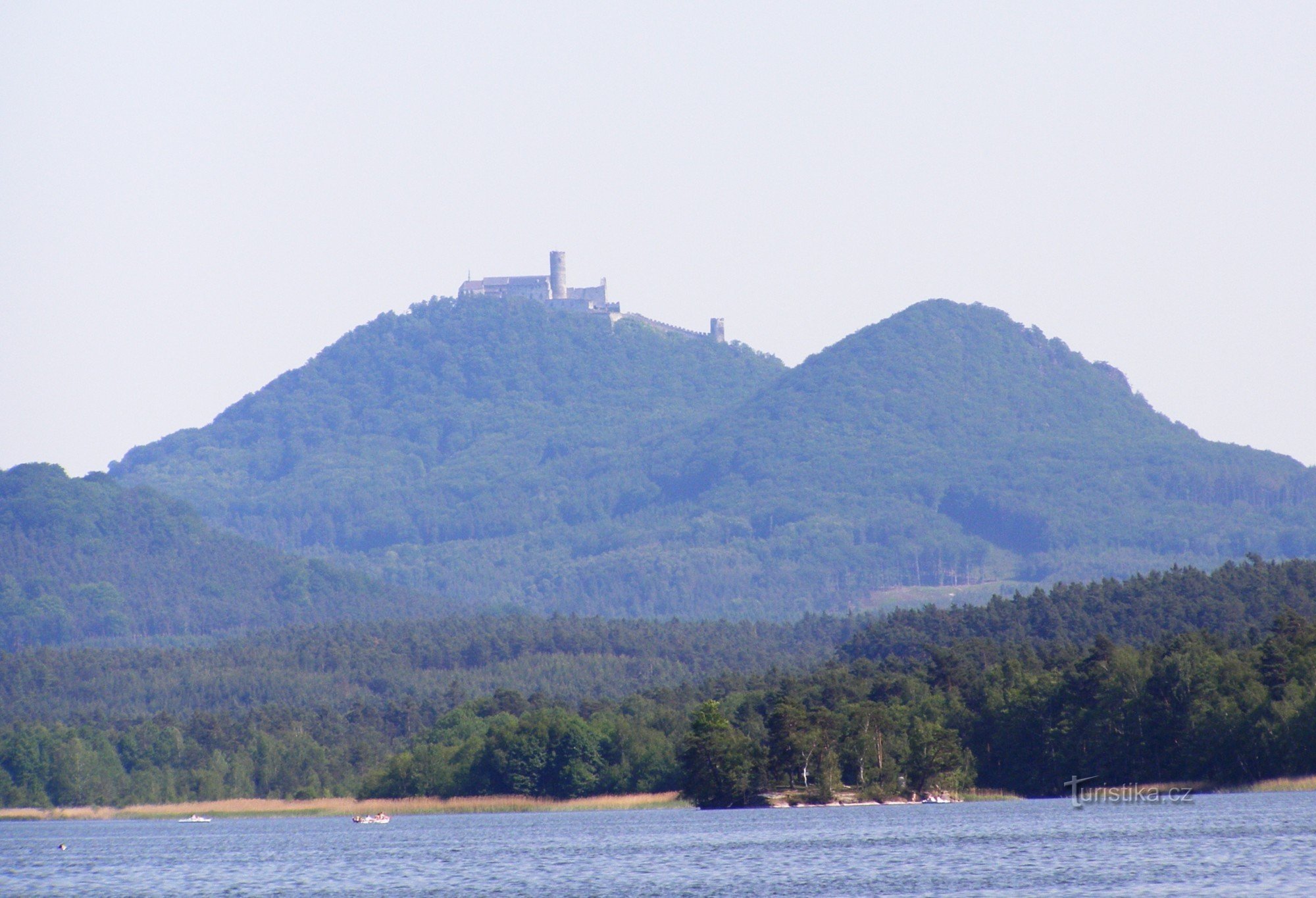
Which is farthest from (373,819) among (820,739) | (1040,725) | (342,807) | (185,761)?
(1040,725)

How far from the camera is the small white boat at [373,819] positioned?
112688 mm

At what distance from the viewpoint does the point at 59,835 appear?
10906 cm

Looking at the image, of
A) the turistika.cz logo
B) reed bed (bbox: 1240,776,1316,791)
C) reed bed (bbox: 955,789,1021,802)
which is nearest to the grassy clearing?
reed bed (bbox: 955,789,1021,802)

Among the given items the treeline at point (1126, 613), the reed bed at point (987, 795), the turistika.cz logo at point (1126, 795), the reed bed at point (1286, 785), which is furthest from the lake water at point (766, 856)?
the treeline at point (1126, 613)

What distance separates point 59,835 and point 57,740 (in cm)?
3411

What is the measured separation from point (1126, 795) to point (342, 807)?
5857cm

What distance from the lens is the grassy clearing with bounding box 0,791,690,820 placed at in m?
112

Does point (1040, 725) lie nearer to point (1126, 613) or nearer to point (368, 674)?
point (1126, 613)

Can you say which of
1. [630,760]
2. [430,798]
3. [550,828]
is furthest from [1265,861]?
[430,798]

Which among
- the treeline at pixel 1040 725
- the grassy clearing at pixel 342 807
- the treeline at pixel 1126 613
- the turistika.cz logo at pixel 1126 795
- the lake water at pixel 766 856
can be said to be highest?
the treeline at pixel 1126 613

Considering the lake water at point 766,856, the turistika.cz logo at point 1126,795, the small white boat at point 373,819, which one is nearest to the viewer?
the lake water at point 766,856

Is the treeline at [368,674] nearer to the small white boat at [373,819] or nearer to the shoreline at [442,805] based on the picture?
the shoreline at [442,805]

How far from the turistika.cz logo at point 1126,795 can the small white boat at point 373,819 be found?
39701mm

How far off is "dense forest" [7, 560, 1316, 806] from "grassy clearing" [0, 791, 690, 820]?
0.93 metres
